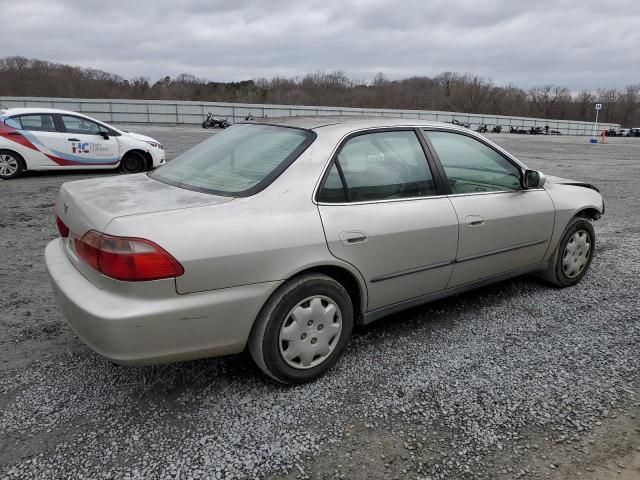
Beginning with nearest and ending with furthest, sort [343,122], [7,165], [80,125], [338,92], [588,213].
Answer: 1. [343,122]
2. [588,213]
3. [7,165]
4. [80,125]
5. [338,92]

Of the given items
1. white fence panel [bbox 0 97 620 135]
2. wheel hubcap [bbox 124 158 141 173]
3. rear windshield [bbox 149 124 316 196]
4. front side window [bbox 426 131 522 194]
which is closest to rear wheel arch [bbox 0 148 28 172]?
wheel hubcap [bbox 124 158 141 173]

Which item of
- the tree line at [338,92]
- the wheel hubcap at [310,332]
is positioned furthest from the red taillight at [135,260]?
the tree line at [338,92]

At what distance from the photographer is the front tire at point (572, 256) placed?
437 centimetres

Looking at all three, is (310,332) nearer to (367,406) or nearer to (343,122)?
(367,406)

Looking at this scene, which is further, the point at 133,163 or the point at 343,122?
the point at 133,163

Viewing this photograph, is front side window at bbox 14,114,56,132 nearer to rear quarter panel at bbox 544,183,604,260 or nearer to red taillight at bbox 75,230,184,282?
red taillight at bbox 75,230,184,282

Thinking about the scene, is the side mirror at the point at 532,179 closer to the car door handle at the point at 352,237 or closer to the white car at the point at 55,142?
the car door handle at the point at 352,237

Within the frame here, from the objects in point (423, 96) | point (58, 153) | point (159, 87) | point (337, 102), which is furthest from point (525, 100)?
point (58, 153)

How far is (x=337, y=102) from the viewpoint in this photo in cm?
7862

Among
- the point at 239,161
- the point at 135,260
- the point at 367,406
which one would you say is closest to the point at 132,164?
the point at 239,161

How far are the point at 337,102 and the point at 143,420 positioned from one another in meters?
79.4

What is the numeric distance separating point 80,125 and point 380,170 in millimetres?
9264

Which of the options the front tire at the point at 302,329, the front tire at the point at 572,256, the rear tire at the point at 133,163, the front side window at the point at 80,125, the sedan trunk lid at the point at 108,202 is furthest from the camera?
the rear tire at the point at 133,163

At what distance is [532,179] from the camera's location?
13.0 feet
